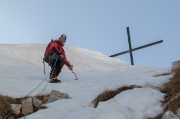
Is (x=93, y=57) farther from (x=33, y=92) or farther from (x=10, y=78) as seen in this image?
(x=33, y=92)

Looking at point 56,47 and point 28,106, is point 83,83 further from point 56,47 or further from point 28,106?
point 28,106

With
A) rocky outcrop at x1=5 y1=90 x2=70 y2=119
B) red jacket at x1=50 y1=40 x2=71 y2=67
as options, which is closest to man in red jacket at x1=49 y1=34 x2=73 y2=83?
red jacket at x1=50 y1=40 x2=71 y2=67

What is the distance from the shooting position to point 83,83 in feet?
48.7

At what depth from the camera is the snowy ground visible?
9164 mm

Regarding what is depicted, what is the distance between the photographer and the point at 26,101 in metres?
10.6

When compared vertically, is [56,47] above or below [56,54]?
above

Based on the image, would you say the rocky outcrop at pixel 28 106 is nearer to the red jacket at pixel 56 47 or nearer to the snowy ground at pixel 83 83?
the snowy ground at pixel 83 83

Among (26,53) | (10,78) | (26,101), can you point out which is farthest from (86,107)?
(26,53)

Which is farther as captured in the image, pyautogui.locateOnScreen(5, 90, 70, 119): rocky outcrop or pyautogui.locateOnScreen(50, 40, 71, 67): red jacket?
pyautogui.locateOnScreen(50, 40, 71, 67): red jacket

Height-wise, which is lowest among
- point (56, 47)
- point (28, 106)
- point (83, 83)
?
point (28, 106)

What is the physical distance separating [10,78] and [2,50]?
6.21 metres

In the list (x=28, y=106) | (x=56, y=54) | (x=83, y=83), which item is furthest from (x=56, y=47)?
(x=28, y=106)

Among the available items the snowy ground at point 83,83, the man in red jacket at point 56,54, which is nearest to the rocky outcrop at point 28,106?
the snowy ground at point 83,83

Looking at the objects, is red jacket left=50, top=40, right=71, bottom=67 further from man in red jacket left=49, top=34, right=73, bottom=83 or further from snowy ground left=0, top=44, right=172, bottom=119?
snowy ground left=0, top=44, right=172, bottom=119
